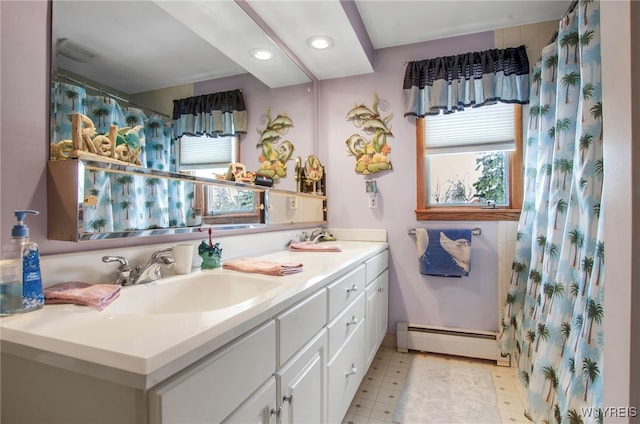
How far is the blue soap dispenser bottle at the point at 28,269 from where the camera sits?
0.73 m

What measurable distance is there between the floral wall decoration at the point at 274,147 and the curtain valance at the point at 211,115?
24 cm

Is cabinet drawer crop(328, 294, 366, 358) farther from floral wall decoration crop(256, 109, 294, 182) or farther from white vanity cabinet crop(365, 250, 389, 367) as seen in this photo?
floral wall decoration crop(256, 109, 294, 182)

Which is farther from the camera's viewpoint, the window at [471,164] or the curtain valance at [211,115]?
the window at [471,164]

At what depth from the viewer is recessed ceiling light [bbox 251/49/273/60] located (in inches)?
73.5

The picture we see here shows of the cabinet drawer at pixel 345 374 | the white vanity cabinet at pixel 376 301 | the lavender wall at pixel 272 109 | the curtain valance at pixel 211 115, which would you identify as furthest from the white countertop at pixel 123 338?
the white vanity cabinet at pixel 376 301

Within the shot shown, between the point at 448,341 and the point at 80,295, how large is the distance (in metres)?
2.34

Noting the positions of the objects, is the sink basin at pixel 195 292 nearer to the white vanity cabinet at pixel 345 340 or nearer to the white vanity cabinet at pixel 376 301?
the white vanity cabinet at pixel 345 340

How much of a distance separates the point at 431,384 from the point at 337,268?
1.24m

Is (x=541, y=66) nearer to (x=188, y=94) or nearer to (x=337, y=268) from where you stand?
(x=337, y=268)

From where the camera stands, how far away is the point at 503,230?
7.53 ft

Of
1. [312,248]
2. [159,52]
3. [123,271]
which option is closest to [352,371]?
[312,248]

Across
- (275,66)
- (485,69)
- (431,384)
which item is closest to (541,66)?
(485,69)

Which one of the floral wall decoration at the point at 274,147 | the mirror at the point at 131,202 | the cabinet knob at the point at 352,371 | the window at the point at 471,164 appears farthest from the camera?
the window at the point at 471,164

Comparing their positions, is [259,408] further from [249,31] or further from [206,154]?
[249,31]
